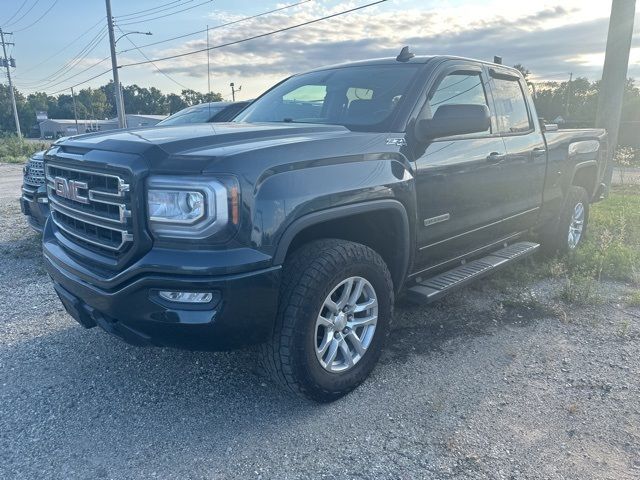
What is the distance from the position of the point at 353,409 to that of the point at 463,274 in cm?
154

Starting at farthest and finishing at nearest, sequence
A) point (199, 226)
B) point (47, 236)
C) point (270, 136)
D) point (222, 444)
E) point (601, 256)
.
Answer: point (601, 256)
point (47, 236)
point (270, 136)
point (222, 444)
point (199, 226)

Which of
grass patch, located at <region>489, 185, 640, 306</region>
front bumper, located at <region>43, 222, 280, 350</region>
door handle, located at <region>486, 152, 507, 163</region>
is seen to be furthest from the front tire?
grass patch, located at <region>489, 185, 640, 306</region>

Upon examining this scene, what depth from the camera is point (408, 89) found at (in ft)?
11.8

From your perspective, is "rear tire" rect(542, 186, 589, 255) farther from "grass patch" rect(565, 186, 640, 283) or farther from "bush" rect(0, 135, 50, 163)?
"bush" rect(0, 135, 50, 163)

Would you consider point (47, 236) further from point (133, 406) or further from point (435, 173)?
point (435, 173)

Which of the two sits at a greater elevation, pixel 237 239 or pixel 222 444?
pixel 237 239

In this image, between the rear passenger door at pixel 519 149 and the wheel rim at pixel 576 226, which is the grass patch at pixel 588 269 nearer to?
the wheel rim at pixel 576 226

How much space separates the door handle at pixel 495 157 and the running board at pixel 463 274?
864mm

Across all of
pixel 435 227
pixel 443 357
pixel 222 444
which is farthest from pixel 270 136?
pixel 443 357

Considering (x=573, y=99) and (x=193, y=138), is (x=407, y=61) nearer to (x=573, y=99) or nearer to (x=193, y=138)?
(x=193, y=138)

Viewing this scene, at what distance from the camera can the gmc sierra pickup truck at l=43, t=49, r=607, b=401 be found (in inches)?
95.7

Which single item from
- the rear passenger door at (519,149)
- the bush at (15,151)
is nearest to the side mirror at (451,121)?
the rear passenger door at (519,149)

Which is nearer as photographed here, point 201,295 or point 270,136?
point 201,295

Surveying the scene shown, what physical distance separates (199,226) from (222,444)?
117 cm
